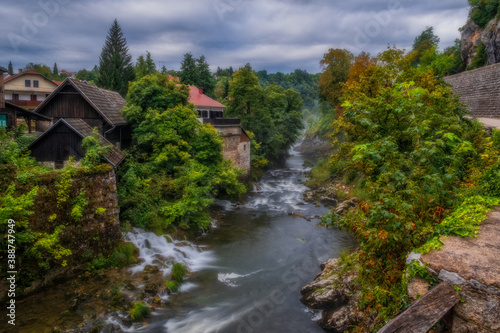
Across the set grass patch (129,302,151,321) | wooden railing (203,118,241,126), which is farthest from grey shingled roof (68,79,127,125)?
grass patch (129,302,151,321)

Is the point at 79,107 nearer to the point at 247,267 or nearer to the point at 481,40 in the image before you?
the point at 247,267

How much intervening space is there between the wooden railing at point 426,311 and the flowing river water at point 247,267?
5667mm

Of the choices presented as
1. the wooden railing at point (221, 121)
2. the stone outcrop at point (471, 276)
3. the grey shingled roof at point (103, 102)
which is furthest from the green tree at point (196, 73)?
the stone outcrop at point (471, 276)

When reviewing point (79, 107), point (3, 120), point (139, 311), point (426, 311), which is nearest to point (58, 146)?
point (79, 107)

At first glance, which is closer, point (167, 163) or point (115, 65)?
point (167, 163)

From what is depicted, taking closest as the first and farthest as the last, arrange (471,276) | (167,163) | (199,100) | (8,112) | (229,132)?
1. (471,276)
2. (8,112)
3. (167,163)
4. (229,132)
5. (199,100)

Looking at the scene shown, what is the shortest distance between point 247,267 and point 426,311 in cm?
964

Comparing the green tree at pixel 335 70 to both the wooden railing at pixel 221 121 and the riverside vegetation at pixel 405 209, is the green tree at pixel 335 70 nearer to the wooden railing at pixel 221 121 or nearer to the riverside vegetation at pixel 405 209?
the wooden railing at pixel 221 121

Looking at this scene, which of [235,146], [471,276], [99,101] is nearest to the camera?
[471,276]

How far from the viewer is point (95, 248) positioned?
1130cm

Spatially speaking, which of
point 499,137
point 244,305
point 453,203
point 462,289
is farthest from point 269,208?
point 462,289

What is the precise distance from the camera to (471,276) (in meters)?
3.82

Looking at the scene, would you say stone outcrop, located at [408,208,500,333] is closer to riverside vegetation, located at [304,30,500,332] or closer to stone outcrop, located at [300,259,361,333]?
riverside vegetation, located at [304,30,500,332]

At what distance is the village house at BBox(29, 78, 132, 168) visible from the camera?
13.0 metres
